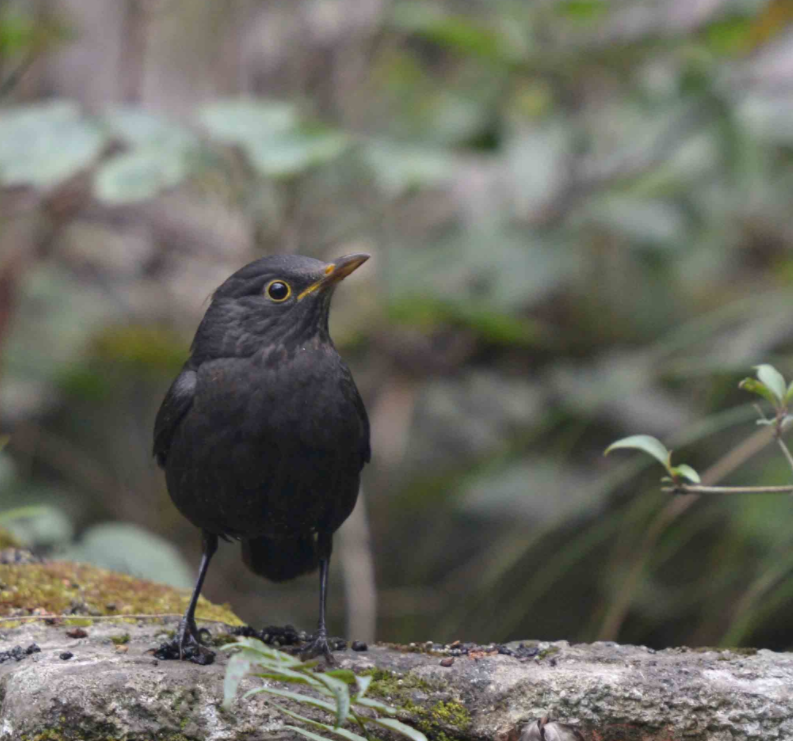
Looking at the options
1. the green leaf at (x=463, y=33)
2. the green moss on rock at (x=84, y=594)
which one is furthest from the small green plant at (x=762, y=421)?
the green leaf at (x=463, y=33)

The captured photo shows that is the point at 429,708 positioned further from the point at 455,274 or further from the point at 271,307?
the point at 455,274

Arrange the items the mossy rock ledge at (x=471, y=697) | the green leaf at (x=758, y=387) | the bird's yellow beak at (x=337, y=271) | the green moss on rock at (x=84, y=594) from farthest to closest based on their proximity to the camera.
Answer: the green moss on rock at (x=84, y=594) → the bird's yellow beak at (x=337, y=271) → the green leaf at (x=758, y=387) → the mossy rock ledge at (x=471, y=697)

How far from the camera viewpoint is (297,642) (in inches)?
109

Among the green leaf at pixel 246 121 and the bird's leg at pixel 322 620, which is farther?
the green leaf at pixel 246 121

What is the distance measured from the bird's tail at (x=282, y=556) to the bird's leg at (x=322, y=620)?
12 cm

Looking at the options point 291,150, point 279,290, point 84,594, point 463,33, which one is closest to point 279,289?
point 279,290

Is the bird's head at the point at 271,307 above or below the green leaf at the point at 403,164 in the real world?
below

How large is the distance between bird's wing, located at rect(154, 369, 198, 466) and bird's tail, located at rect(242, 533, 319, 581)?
39 centimetres

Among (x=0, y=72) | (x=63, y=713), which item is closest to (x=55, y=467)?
(x=0, y=72)

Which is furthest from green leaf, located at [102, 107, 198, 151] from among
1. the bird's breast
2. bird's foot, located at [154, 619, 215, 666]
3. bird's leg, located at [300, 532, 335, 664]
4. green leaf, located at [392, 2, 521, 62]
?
bird's foot, located at [154, 619, 215, 666]

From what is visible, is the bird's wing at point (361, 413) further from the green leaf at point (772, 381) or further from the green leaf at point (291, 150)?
the green leaf at point (291, 150)

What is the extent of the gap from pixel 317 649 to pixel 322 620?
98 mm

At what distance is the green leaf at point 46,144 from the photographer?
4.23 m

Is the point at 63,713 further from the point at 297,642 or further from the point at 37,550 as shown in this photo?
the point at 37,550
